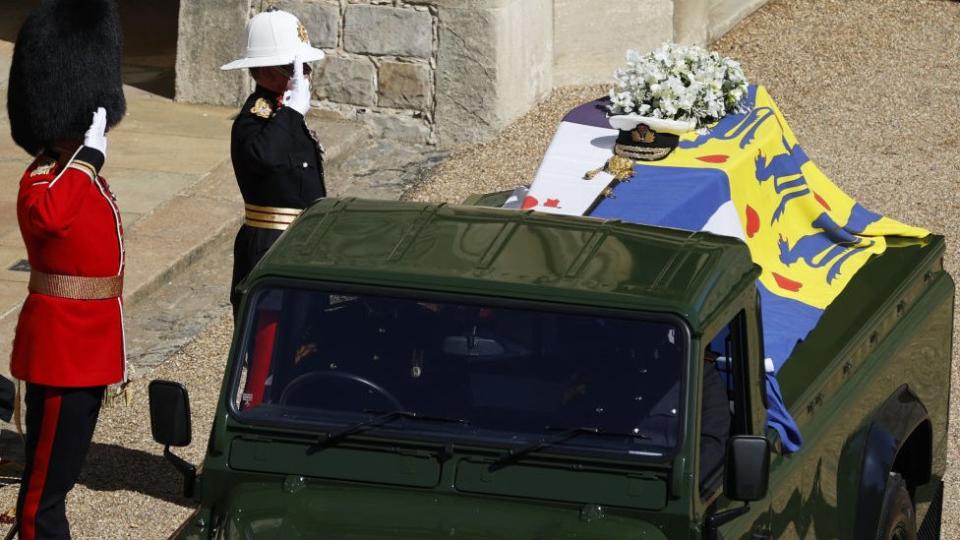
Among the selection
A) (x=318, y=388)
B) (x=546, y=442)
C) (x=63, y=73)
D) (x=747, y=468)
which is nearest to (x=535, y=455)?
(x=546, y=442)

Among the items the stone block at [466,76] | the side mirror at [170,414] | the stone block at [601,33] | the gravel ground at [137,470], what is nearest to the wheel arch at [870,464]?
the side mirror at [170,414]

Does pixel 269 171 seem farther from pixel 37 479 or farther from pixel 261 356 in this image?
pixel 261 356

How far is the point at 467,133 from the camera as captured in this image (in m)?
11.5

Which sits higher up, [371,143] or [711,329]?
[711,329]

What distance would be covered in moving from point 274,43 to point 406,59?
4787 mm

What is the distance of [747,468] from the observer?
417 centimetres

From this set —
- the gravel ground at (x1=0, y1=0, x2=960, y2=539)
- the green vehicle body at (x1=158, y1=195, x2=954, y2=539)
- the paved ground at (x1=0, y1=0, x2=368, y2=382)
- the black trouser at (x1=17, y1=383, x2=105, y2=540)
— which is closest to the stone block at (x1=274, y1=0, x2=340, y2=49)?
the paved ground at (x1=0, y1=0, x2=368, y2=382)

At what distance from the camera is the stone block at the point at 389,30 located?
11.3 m

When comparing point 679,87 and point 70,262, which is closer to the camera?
point 70,262

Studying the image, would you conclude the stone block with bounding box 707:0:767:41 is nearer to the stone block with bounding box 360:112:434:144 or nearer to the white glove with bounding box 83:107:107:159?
the stone block with bounding box 360:112:434:144

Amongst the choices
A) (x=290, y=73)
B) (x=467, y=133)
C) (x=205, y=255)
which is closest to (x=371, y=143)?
(x=467, y=133)

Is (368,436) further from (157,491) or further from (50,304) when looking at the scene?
(157,491)

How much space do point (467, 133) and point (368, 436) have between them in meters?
7.25

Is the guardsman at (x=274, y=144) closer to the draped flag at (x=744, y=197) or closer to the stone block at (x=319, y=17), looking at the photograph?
the draped flag at (x=744, y=197)
